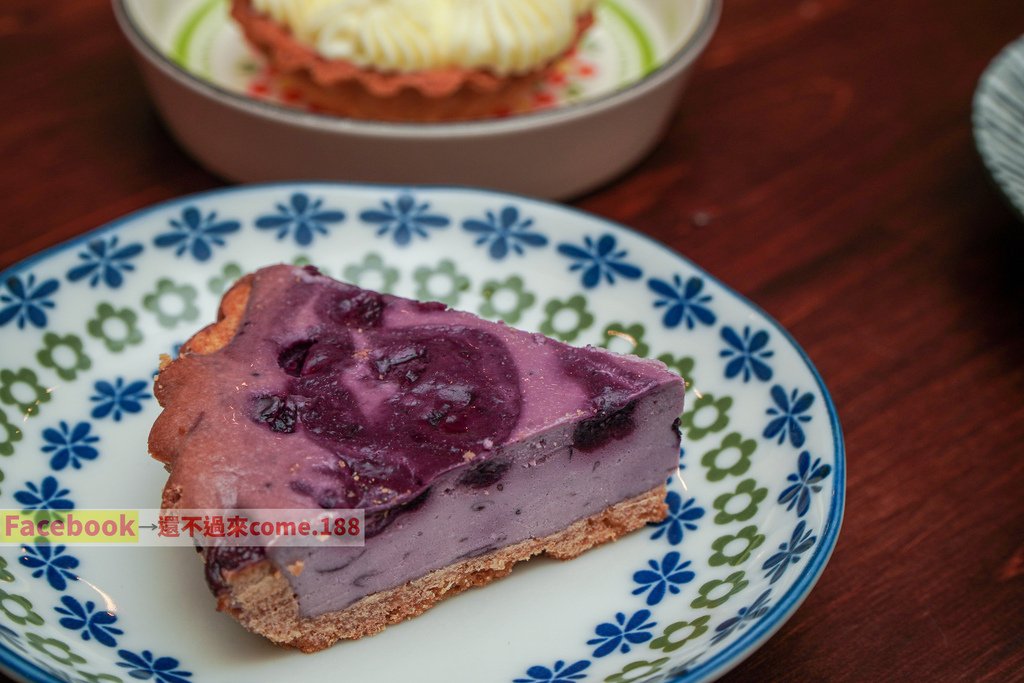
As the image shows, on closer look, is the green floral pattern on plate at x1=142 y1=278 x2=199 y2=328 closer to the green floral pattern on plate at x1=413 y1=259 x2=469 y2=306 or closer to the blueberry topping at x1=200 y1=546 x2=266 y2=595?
the green floral pattern on plate at x1=413 y1=259 x2=469 y2=306

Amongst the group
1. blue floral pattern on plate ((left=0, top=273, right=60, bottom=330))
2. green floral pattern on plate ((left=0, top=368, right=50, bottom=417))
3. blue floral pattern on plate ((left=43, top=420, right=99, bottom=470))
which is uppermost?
blue floral pattern on plate ((left=0, top=273, right=60, bottom=330))

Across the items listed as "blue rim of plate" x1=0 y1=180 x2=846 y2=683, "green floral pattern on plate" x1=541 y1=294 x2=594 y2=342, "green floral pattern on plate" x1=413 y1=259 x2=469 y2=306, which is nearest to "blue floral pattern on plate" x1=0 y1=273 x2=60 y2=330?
"blue rim of plate" x1=0 y1=180 x2=846 y2=683

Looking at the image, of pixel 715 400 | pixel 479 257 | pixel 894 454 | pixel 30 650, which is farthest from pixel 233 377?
pixel 894 454

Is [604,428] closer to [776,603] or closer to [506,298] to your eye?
[776,603]

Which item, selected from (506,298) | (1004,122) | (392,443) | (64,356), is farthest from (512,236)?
(1004,122)

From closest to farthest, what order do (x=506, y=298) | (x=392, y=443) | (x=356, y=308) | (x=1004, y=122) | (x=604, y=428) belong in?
(x=392, y=443)
(x=604, y=428)
(x=356, y=308)
(x=506, y=298)
(x=1004, y=122)

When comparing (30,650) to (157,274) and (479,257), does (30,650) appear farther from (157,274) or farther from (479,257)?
(479,257)
